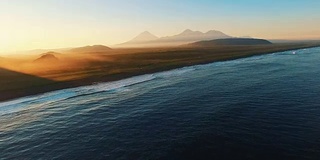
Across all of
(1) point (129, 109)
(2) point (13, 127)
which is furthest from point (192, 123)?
(2) point (13, 127)

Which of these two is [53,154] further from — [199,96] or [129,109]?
[199,96]

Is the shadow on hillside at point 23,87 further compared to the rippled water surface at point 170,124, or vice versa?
the shadow on hillside at point 23,87

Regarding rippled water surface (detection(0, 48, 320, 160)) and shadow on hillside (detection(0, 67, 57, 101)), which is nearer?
rippled water surface (detection(0, 48, 320, 160))

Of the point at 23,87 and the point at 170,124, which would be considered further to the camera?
the point at 23,87

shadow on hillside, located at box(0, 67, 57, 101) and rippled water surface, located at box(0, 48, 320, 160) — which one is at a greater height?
shadow on hillside, located at box(0, 67, 57, 101)

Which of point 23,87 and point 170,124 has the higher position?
point 23,87

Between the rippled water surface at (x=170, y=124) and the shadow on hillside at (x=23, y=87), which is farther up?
the shadow on hillside at (x=23, y=87)

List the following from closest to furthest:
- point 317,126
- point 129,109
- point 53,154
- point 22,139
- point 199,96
Result: 1. point 53,154
2. point 317,126
3. point 22,139
4. point 129,109
5. point 199,96

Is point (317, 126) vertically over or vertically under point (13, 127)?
under
